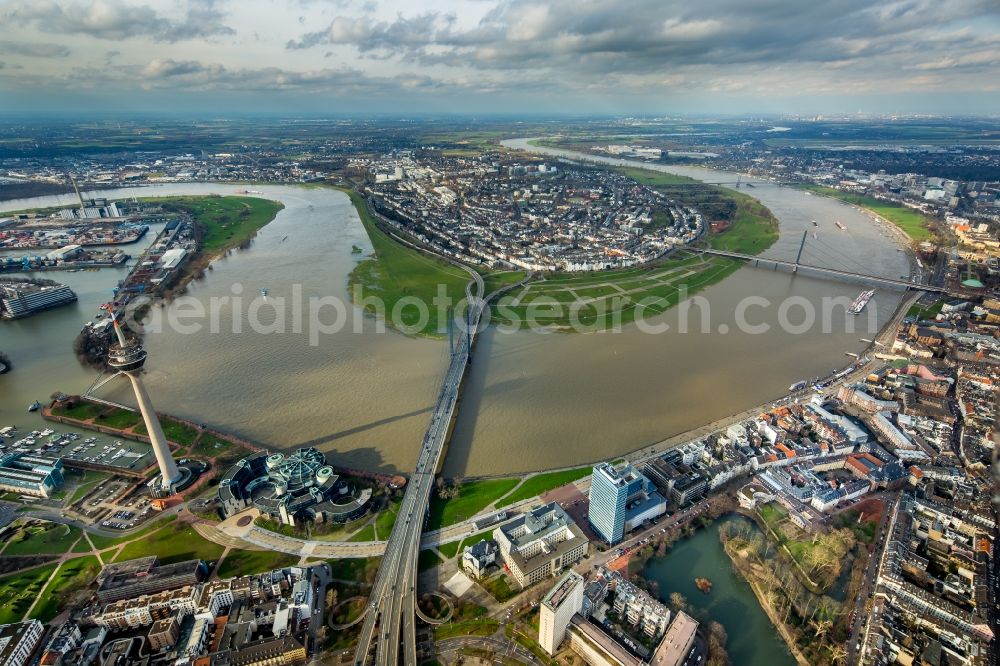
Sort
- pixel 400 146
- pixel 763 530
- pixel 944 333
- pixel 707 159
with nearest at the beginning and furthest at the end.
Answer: pixel 763 530 < pixel 944 333 < pixel 707 159 < pixel 400 146

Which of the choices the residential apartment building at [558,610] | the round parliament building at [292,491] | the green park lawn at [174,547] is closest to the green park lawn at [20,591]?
the green park lawn at [174,547]

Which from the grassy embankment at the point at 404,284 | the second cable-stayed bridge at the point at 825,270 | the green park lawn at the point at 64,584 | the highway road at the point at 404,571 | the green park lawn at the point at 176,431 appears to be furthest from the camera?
the second cable-stayed bridge at the point at 825,270

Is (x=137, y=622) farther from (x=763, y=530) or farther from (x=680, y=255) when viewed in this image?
(x=680, y=255)

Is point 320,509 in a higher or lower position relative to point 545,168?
lower

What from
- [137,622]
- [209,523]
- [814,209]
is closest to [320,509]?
[209,523]

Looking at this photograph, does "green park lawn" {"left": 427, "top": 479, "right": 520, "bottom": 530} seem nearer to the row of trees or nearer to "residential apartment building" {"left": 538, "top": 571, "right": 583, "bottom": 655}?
"residential apartment building" {"left": 538, "top": 571, "right": 583, "bottom": 655}

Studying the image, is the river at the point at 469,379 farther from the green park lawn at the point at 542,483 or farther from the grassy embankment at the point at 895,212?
the grassy embankment at the point at 895,212

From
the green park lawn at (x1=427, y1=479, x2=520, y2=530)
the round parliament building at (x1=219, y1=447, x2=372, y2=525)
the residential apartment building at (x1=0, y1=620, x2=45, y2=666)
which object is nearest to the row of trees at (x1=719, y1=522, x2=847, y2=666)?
the green park lawn at (x1=427, y1=479, x2=520, y2=530)
